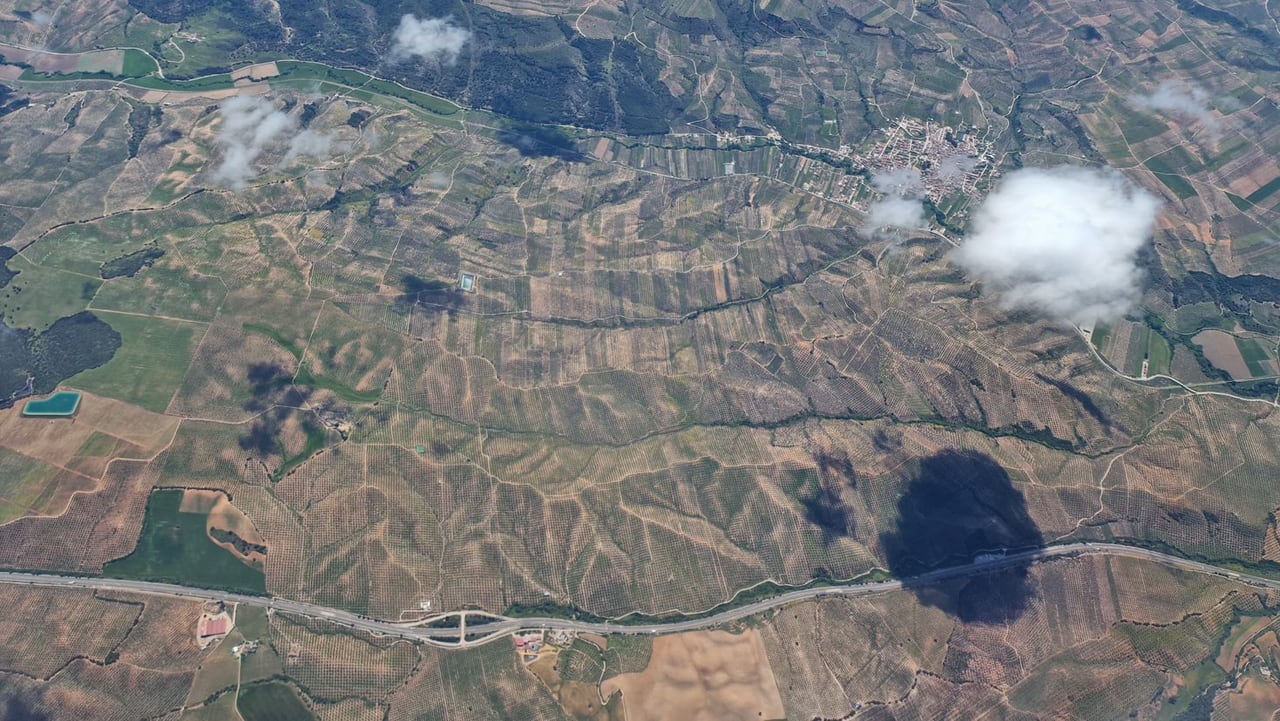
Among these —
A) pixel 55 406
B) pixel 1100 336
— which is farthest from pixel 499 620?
pixel 1100 336

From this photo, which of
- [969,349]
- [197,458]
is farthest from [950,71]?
[197,458]

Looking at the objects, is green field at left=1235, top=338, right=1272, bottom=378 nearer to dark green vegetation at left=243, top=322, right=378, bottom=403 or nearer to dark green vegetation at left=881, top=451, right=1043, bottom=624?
dark green vegetation at left=881, top=451, right=1043, bottom=624

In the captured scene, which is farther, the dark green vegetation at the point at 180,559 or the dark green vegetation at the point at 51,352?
the dark green vegetation at the point at 51,352

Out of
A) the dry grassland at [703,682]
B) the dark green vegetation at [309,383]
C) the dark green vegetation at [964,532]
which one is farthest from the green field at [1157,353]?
the dark green vegetation at [309,383]

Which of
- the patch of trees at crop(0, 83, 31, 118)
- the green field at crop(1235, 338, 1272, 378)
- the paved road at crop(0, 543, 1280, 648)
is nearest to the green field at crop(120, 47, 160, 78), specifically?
the patch of trees at crop(0, 83, 31, 118)

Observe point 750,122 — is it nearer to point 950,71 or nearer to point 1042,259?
point 950,71

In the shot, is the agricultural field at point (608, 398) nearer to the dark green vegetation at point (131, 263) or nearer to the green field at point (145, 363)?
the green field at point (145, 363)
